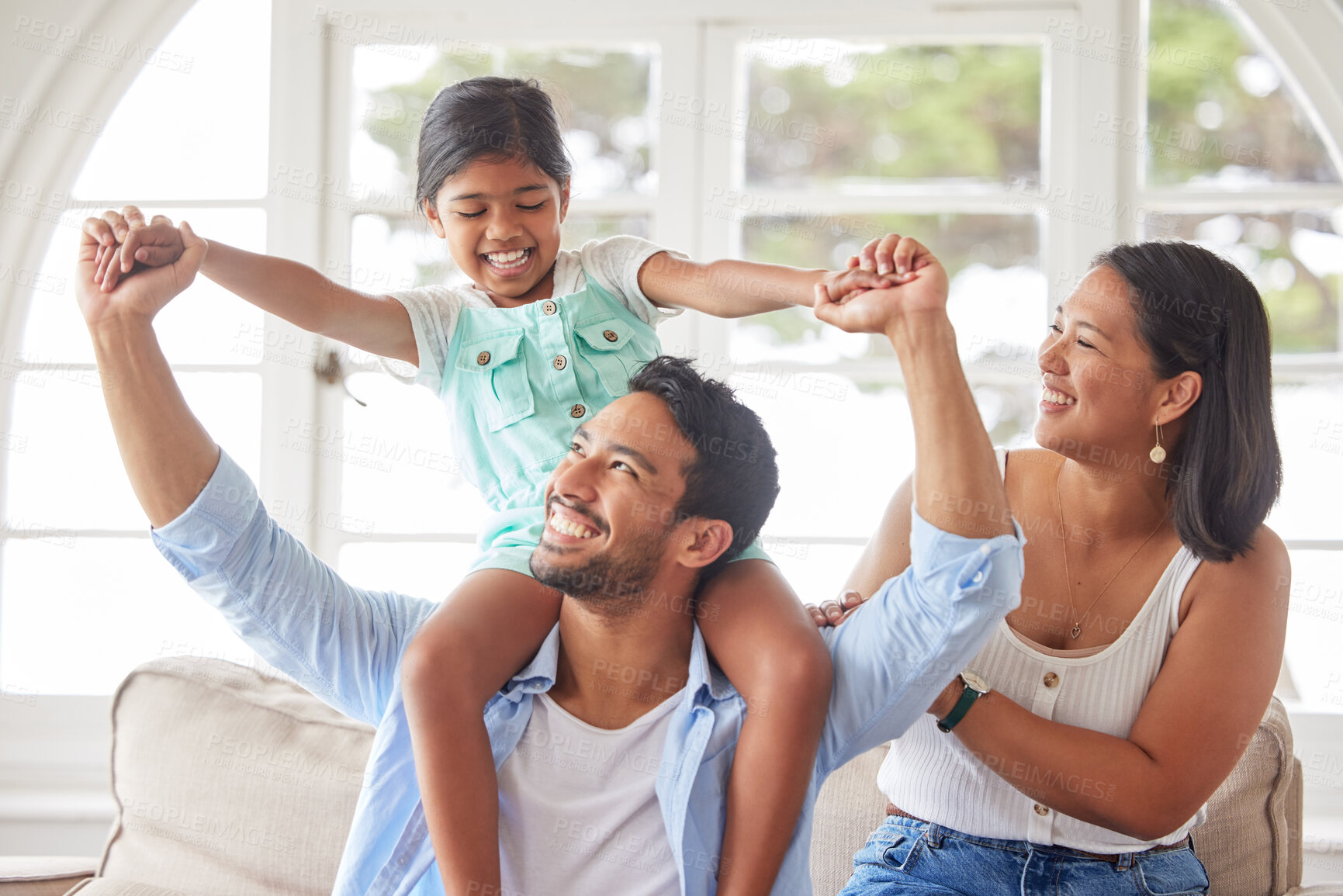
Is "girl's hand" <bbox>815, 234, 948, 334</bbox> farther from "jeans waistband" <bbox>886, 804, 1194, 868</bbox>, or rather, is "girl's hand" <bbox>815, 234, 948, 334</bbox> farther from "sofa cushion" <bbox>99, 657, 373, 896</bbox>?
"sofa cushion" <bbox>99, 657, 373, 896</bbox>

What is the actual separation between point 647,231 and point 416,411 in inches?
31.4

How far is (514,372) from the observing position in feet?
5.49

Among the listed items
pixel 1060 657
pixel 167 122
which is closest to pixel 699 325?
pixel 1060 657

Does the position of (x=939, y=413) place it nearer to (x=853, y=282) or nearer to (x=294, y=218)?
(x=853, y=282)

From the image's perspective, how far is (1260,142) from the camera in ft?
9.34

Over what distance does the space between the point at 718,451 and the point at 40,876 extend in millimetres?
1443

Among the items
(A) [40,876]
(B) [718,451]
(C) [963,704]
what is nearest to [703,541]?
(B) [718,451]

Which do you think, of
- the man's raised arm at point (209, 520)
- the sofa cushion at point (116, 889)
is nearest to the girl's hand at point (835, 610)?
the man's raised arm at point (209, 520)

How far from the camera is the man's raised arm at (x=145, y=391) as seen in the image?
1.27m

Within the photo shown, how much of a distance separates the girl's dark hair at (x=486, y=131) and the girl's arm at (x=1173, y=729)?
1.02 meters

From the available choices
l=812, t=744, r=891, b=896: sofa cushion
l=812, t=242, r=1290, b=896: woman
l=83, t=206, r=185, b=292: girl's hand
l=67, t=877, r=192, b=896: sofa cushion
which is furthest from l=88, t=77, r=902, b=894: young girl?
l=67, t=877, r=192, b=896: sofa cushion

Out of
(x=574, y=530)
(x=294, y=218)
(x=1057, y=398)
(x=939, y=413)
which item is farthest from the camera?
(x=294, y=218)

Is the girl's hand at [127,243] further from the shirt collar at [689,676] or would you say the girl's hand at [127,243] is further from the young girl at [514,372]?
the shirt collar at [689,676]

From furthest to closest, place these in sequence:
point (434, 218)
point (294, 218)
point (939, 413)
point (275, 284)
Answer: point (294, 218), point (434, 218), point (275, 284), point (939, 413)
